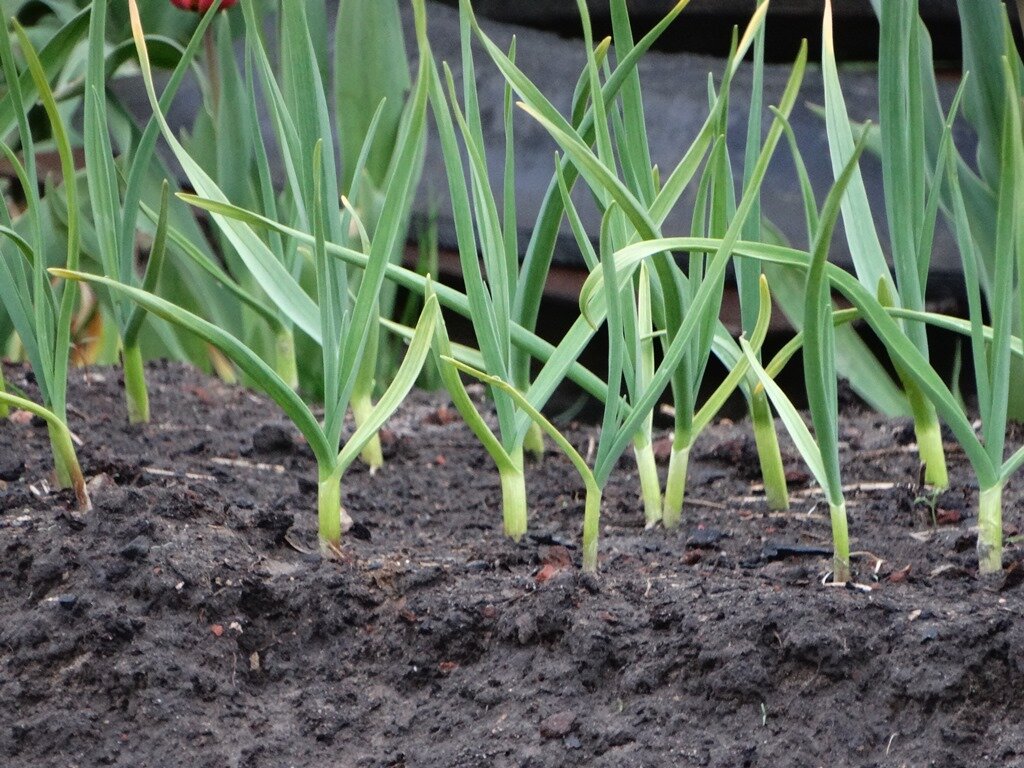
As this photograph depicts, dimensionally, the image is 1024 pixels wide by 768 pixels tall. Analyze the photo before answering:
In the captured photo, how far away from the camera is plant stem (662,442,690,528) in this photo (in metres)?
1.05

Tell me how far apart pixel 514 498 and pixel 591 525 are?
0.12 metres

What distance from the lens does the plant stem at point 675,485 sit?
105 cm

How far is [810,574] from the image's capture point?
0.90 metres

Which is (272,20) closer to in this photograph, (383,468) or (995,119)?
(383,468)

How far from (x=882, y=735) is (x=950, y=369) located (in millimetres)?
1774

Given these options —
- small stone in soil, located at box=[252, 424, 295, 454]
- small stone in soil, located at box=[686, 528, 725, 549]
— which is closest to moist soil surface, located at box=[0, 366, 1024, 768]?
small stone in soil, located at box=[686, 528, 725, 549]

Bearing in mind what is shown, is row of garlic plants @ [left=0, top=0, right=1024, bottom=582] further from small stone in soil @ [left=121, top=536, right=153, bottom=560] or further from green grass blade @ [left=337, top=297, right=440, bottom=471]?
small stone in soil @ [left=121, top=536, right=153, bottom=560]

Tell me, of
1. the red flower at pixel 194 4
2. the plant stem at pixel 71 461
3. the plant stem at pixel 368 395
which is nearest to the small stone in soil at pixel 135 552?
the plant stem at pixel 71 461

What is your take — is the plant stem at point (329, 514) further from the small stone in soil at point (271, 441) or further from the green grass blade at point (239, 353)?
the small stone in soil at point (271, 441)

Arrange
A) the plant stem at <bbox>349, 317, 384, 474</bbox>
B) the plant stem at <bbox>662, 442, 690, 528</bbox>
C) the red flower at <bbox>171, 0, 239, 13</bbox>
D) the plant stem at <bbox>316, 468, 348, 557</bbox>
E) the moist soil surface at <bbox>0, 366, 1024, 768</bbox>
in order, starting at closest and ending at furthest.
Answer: the moist soil surface at <bbox>0, 366, 1024, 768</bbox>
the plant stem at <bbox>316, 468, 348, 557</bbox>
the plant stem at <bbox>662, 442, 690, 528</bbox>
the plant stem at <bbox>349, 317, 384, 474</bbox>
the red flower at <bbox>171, 0, 239, 13</bbox>

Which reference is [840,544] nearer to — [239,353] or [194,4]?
[239,353]

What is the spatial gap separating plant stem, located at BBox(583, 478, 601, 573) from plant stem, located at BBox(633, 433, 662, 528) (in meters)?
0.17

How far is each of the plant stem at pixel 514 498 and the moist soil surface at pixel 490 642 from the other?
2cm

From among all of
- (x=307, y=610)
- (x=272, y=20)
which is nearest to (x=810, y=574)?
(x=307, y=610)
